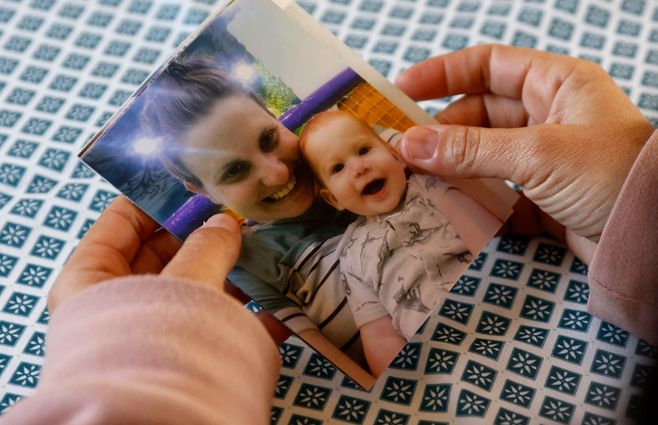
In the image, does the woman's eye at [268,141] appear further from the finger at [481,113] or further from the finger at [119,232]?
the finger at [481,113]

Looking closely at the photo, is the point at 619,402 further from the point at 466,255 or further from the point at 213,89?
the point at 213,89

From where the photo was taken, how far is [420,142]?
705 millimetres

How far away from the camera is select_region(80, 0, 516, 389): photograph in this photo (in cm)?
67

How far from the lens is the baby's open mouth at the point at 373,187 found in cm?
70

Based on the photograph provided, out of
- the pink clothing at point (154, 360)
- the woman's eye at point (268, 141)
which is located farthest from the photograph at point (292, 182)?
the pink clothing at point (154, 360)

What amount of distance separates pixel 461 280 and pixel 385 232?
0.10m

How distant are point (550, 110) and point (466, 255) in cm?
16

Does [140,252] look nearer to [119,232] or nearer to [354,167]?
[119,232]

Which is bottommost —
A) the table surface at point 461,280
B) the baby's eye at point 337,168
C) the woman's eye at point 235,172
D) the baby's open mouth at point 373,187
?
the table surface at point 461,280

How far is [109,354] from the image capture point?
1.72 ft

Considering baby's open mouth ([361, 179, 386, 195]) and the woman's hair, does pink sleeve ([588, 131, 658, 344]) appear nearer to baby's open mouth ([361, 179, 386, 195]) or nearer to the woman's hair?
baby's open mouth ([361, 179, 386, 195])

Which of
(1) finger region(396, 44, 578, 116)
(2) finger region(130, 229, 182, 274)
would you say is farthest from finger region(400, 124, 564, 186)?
(2) finger region(130, 229, 182, 274)

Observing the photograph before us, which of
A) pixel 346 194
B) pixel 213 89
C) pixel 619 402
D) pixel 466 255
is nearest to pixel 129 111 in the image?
pixel 213 89

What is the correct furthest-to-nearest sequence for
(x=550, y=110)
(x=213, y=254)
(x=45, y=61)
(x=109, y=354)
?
1. (x=45, y=61)
2. (x=550, y=110)
3. (x=213, y=254)
4. (x=109, y=354)
